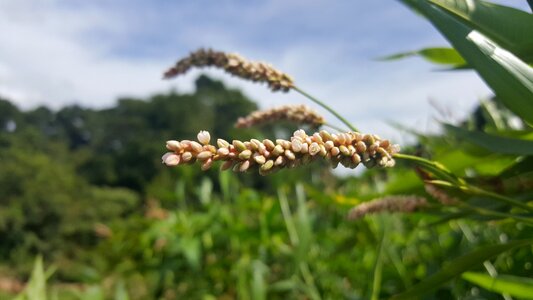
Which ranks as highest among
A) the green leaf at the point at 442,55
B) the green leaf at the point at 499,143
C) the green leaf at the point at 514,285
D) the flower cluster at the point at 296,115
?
the green leaf at the point at 442,55

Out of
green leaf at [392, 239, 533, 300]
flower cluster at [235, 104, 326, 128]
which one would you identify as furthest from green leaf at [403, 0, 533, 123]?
flower cluster at [235, 104, 326, 128]

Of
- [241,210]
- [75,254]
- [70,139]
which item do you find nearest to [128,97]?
[70,139]

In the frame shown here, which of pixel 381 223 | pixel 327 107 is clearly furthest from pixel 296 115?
pixel 381 223

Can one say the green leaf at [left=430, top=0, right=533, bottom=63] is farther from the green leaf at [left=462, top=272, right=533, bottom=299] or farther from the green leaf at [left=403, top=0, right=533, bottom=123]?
the green leaf at [left=462, top=272, right=533, bottom=299]

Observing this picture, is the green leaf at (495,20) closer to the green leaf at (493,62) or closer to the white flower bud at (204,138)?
the green leaf at (493,62)

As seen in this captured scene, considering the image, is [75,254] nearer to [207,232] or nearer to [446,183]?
[207,232]

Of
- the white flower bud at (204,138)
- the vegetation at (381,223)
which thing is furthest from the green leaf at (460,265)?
the white flower bud at (204,138)
